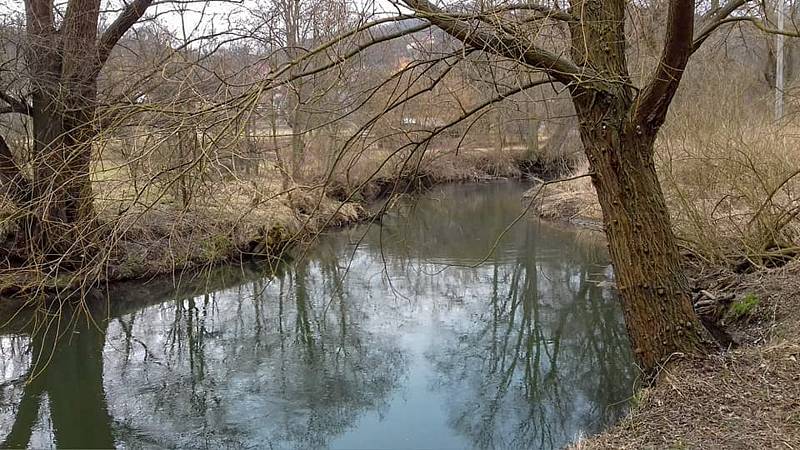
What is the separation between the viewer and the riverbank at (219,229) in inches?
163

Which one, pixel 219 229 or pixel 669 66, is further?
pixel 219 229

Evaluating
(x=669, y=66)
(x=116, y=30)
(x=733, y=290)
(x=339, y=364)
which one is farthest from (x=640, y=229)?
(x=116, y=30)

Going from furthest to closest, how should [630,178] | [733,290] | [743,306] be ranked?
[733,290]
[743,306]
[630,178]

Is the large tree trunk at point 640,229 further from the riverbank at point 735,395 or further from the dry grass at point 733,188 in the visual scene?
the dry grass at point 733,188

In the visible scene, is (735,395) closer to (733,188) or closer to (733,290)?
(733,290)

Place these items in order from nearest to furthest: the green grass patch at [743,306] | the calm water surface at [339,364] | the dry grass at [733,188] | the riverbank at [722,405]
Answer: the riverbank at [722,405] → the calm water surface at [339,364] → the green grass patch at [743,306] → the dry grass at [733,188]

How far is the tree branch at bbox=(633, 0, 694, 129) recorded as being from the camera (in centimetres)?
353

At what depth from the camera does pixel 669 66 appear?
3.71 m

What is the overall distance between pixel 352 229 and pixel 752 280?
33.4 feet

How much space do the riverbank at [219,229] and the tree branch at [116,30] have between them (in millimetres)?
2276

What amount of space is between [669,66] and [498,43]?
969 millimetres

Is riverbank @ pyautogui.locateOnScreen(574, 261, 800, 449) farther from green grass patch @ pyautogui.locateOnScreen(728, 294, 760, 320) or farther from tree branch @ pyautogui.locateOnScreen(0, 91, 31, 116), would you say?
tree branch @ pyautogui.locateOnScreen(0, 91, 31, 116)

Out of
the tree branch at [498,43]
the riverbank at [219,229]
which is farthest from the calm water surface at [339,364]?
the tree branch at [498,43]

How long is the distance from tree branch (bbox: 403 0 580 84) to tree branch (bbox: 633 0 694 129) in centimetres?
44
